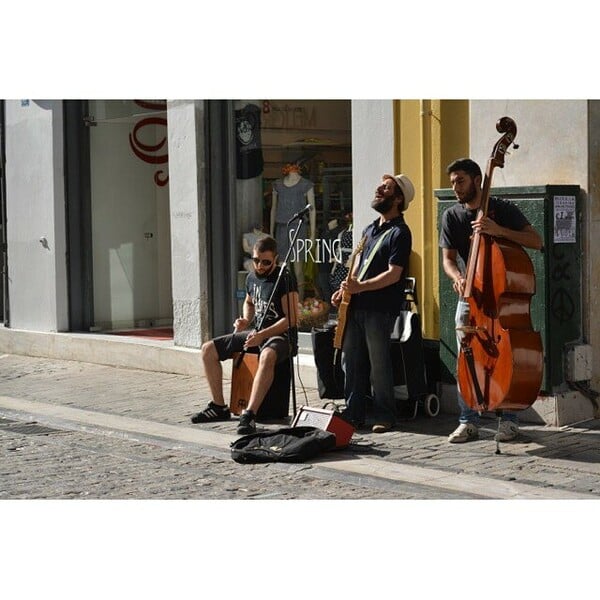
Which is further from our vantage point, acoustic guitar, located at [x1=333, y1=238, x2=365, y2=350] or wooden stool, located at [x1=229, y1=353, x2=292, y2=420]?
wooden stool, located at [x1=229, y1=353, x2=292, y2=420]

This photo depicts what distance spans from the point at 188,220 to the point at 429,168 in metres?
3.18

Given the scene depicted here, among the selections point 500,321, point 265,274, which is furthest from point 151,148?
→ point 500,321

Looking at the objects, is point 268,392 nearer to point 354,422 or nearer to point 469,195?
point 354,422

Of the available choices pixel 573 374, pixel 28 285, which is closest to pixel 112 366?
pixel 28 285

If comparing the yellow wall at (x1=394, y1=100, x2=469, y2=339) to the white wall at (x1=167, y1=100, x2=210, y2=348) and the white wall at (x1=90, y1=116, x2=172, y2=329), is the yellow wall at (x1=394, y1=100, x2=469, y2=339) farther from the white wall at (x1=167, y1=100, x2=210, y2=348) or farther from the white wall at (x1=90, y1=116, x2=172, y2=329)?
the white wall at (x1=90, y1=116, x2=172, y2=329)

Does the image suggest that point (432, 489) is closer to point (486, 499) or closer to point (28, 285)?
point (486, 499)

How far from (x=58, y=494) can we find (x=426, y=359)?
3.14 meters

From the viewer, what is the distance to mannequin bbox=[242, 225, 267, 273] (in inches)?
458

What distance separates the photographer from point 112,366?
1264 centimetres

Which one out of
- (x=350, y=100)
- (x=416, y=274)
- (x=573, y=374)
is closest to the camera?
(x=573, y=374)

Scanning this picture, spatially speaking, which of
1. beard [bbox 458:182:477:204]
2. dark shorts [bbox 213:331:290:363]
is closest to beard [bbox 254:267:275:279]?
dark shorts [bbox 213:331:290:363]

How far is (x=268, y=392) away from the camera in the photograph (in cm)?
880

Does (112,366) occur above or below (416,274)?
below

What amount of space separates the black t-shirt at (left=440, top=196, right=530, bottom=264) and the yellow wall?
54.7 inches
